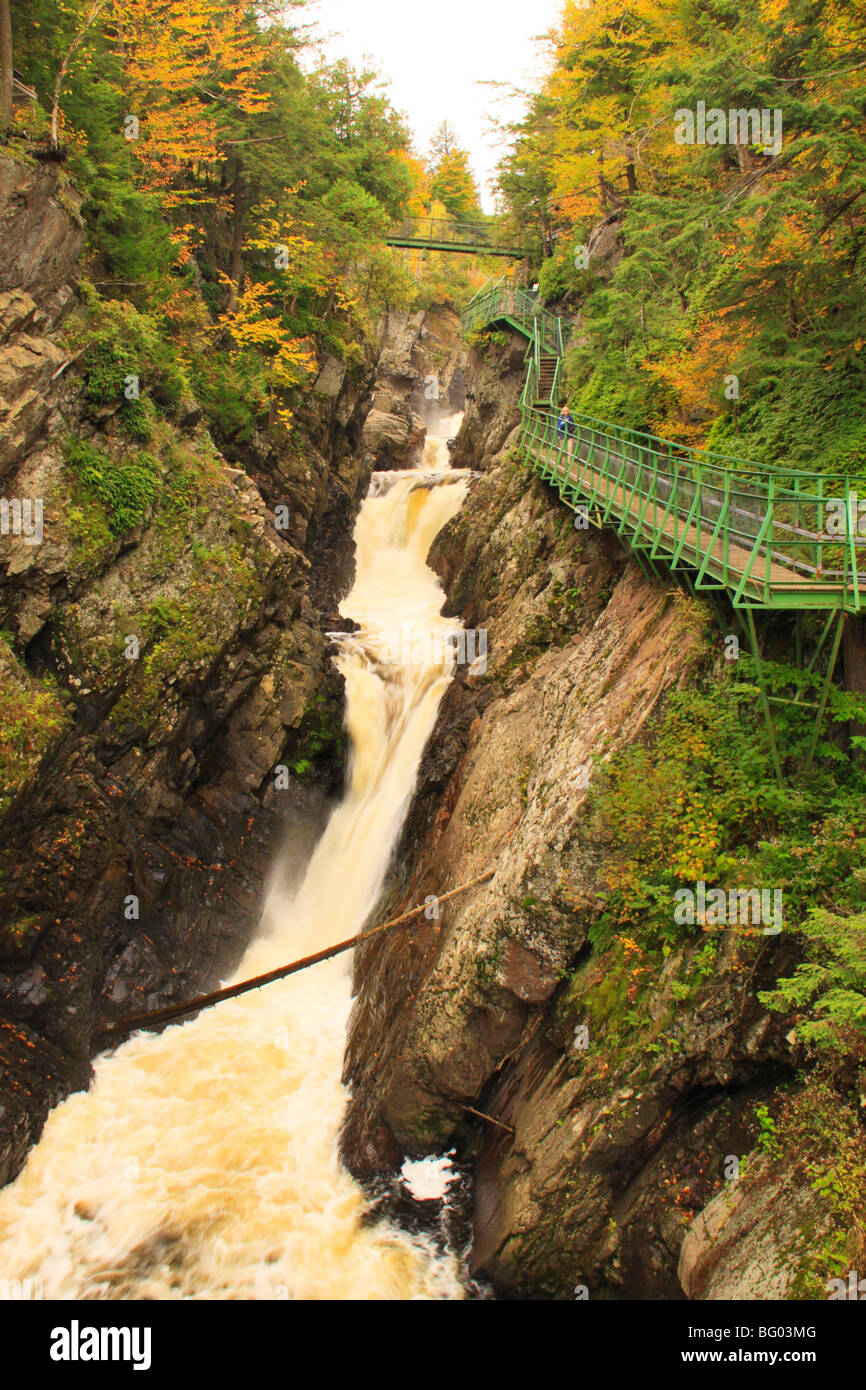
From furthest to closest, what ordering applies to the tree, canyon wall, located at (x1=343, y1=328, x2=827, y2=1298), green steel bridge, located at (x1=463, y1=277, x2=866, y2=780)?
the tree, green steel bridge, located at (x1=463, y1=277, x2=866, y2=780), canyon wall, located at (x1=343, y1=328, x2=827, y2=1298)

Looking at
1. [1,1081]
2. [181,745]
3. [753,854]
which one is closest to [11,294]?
[181,745]

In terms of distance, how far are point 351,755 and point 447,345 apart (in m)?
37.9

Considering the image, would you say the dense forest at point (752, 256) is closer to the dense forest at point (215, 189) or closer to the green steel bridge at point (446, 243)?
the dense forest at point (215, 189)

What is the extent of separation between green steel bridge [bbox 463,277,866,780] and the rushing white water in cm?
688

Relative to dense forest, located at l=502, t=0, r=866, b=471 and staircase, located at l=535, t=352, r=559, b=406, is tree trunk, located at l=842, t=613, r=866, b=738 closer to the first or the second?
dense forest, located at l=502, t=0, r=866, b=471

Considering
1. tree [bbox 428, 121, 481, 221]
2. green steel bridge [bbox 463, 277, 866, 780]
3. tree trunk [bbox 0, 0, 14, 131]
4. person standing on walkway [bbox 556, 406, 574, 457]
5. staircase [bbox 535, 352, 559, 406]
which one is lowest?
green steel bridge [bbox 463, 277, 866, 780]

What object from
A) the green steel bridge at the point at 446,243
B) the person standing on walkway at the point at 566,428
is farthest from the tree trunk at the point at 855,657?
the green steel bridge at the point at 446,243

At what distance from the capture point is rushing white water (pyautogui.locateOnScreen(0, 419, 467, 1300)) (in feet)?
29.5

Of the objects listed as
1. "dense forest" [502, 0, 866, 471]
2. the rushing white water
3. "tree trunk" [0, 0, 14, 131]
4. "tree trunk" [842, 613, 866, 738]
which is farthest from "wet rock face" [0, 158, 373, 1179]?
"tree trunk" [842, 613, 866, 738]

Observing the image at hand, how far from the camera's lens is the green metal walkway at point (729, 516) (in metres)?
6.99

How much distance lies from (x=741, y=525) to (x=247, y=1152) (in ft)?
36.4

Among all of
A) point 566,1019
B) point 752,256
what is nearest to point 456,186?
point 752,256

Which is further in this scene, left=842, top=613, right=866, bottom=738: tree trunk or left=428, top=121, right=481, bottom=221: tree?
left=428, top=121, right=481, bottom=221: tree

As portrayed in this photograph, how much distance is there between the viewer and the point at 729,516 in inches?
320
